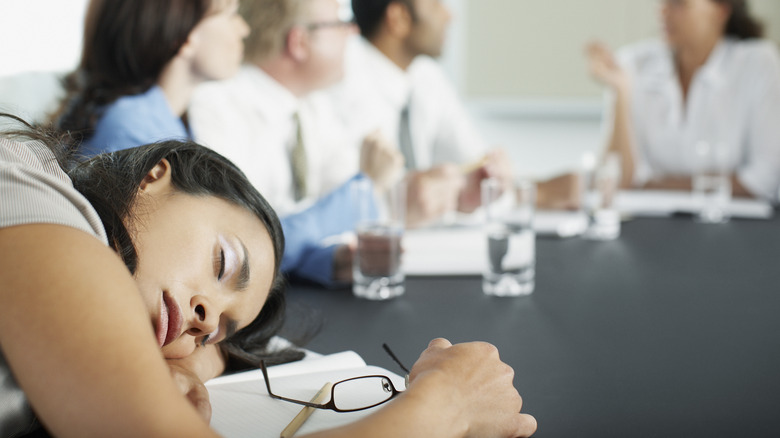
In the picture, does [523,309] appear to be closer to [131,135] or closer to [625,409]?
[625,409]

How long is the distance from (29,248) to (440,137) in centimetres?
240

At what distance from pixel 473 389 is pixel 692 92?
258 centimetres

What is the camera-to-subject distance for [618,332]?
1073mm

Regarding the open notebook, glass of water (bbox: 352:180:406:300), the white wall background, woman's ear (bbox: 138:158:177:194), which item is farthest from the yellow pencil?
the white wall background

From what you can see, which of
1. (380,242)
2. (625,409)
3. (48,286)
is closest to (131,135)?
(380,242)

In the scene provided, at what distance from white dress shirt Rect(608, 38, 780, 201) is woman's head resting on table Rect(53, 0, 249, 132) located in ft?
6.10

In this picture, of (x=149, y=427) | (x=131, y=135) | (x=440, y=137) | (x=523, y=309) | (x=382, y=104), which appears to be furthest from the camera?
Answer: (x=440, y=137)

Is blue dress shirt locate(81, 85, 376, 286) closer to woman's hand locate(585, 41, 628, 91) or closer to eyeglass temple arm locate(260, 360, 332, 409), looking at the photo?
eyeglass temple arm locate(260, 360, 332, 409)

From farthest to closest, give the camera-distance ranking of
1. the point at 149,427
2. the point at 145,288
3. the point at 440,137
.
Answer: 1. the point at 440,137
2. the point at 145,288
3. the point at 149,427

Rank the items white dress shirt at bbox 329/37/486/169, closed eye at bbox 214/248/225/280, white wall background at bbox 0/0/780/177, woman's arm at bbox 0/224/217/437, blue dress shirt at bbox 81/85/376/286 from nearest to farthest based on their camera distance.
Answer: woman's arm at bbox 0/224/217/437 < closed eye at bbox 214/248/225/280 < blue dress shirt at bbox 81/85/376/286 < white dress shirt at bbox 329/37/486/169 < white wall background at bbox 0/0/780/177

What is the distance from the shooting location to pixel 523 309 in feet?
3.92

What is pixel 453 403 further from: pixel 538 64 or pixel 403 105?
pixel 538 64

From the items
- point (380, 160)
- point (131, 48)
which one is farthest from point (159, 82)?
point (380, 160)

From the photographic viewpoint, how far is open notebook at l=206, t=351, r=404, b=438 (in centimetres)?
70
